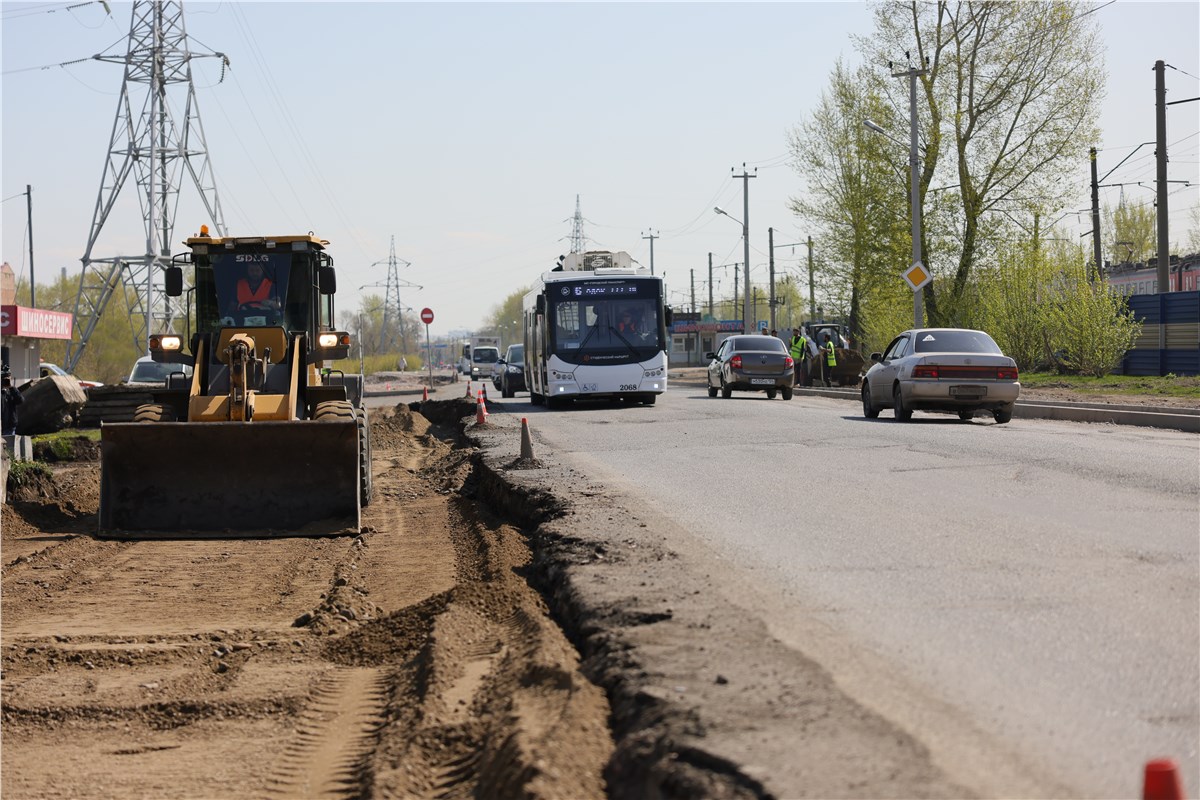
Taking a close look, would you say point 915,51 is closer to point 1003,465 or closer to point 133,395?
point 133,395

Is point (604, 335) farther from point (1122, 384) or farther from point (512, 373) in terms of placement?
point (512, 373)

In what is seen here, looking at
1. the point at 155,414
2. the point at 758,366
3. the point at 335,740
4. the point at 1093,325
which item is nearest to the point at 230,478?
the point at 155,414

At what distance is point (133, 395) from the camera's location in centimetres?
2647

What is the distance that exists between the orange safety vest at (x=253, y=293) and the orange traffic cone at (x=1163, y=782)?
13.0m

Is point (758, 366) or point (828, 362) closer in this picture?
point (758, 366)

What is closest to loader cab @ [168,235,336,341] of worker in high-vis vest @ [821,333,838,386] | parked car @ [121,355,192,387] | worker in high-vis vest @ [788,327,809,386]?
parked car @ [121,355,192,387]

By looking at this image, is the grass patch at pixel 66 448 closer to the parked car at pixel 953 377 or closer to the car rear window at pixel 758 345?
the parked car at pixel 953 377

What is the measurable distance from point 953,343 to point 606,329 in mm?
9874

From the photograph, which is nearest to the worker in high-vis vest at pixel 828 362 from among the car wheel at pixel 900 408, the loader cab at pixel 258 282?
the car wheel at pixel 900 408

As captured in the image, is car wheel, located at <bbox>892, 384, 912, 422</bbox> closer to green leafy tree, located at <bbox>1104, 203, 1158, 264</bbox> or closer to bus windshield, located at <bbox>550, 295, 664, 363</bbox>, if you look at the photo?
bus windshield, located at <bbox>550, 295, 664, 363</bbox>

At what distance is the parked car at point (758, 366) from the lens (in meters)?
33.9

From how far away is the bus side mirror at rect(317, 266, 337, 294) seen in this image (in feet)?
48.5

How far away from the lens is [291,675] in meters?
7.09

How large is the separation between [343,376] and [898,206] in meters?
34.7
